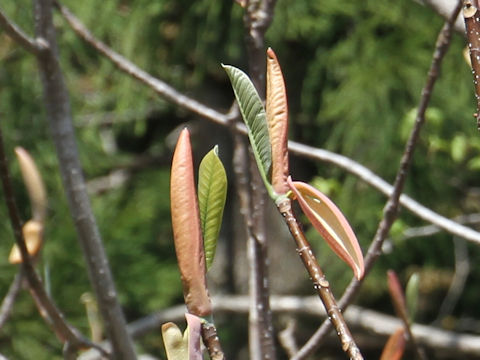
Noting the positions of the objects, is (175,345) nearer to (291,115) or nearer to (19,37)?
(19,37)

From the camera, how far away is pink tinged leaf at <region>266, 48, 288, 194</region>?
0.46 m

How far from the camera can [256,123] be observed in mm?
465

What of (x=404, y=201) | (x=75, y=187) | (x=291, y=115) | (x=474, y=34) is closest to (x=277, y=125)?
(x=474, y=34)

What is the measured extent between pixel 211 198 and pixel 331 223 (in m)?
0.08

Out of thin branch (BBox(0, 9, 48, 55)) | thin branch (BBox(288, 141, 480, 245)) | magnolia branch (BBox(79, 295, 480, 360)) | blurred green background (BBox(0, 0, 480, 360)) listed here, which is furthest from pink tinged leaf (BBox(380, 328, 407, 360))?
blurred green background (BBox(0, 0, 480, 360))

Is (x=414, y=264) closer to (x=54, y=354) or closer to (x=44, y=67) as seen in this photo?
(x=54, y=354)

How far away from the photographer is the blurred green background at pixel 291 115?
6.92 ft

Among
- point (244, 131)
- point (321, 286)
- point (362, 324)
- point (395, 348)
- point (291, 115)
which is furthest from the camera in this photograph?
point (291, 115)

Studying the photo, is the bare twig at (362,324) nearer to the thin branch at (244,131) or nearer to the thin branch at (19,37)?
the thin branch at (244,131)

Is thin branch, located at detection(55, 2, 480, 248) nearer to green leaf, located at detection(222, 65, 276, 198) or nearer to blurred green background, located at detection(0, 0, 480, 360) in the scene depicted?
green leaf, located at detection(222, 65, 276, 198)

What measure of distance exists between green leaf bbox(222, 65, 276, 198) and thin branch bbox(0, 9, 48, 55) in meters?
0.40

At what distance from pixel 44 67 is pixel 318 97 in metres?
1.73

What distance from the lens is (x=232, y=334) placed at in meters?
2.57

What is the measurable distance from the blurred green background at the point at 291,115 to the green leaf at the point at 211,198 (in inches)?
57.4
